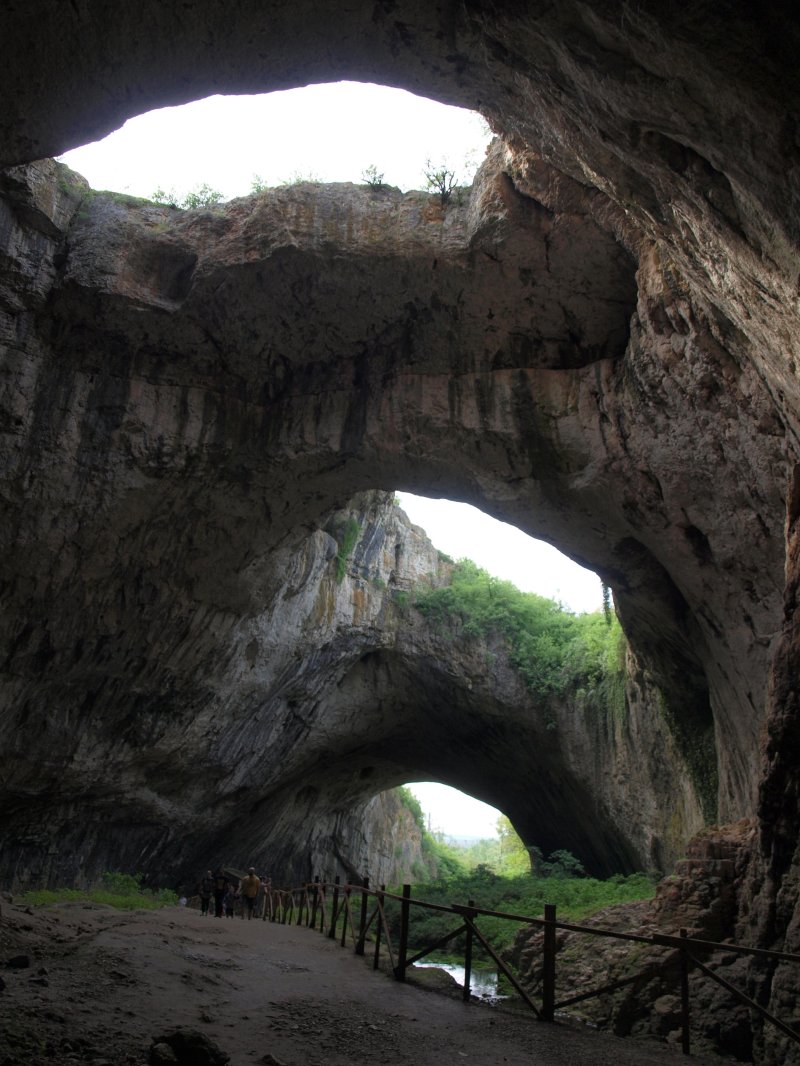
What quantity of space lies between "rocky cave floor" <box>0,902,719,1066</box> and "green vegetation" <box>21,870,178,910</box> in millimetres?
4400

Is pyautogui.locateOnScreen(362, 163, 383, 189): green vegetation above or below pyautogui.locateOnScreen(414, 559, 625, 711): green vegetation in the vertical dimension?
above

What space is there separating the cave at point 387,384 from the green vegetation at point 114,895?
579mm

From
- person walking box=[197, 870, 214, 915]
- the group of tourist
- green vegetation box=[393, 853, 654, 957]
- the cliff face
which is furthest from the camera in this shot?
person walking box=[197, 870, 214, 915]

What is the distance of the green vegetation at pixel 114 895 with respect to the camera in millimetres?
11711

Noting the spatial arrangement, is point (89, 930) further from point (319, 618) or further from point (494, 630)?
point (494, 630)

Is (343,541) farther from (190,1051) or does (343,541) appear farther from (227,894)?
(190,1051)

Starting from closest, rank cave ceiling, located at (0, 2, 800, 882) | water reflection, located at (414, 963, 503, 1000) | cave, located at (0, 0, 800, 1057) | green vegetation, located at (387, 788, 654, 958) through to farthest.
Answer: cave, located at (0, 0, 800, 1057)
cave ceiling, located at (0, 2, 800, 882)
water reflection, located at (414, 963, 503, 1000)
green vegetation, located at (387, 788, 654, 958)

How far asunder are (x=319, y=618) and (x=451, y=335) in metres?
7.58

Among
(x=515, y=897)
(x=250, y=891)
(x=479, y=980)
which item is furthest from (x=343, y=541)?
(x=479, y=980)

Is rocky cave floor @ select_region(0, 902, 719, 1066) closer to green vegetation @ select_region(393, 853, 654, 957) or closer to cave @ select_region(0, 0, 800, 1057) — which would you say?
cave @ select_region(0, 0, 800, 1057)

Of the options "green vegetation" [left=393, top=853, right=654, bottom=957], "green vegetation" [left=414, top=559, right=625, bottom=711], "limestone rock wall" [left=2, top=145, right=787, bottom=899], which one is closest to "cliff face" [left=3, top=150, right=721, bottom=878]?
"limestone rock wall" [left=2, top=145, right=787, bottom=899]

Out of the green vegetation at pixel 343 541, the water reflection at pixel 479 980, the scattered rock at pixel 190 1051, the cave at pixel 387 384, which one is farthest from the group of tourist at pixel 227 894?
the scattered rock at pixel 190 1051

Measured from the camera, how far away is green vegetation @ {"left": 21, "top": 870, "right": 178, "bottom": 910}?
11711 millimetres

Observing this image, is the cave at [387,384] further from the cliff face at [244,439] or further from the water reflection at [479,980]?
the water reflection at [479,980]
